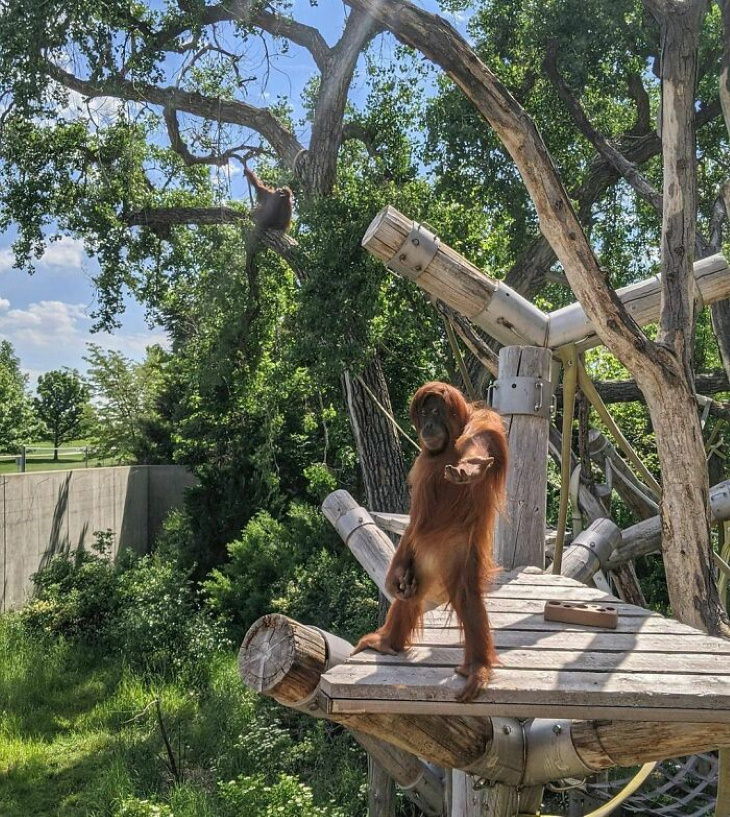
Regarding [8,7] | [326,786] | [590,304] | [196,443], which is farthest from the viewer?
[196,443]

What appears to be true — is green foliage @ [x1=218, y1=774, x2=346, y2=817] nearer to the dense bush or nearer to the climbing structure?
the climbing structure

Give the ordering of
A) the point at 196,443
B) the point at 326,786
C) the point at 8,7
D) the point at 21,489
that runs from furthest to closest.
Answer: the point at 196,443, the point at 21,489, the point at 8,7, the point at 326,786

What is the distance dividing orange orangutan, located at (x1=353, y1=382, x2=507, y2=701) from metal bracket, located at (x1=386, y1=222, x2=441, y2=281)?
55.3 inches

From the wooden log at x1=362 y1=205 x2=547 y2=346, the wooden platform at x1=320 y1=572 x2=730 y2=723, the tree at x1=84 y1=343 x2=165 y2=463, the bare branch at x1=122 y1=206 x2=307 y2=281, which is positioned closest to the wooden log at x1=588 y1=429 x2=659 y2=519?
the wooden log at x1=362 y1=205 x2=547 y2=346

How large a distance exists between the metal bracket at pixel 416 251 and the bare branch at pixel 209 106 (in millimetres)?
4890

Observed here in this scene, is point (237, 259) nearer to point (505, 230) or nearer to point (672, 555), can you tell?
point (505, 230)

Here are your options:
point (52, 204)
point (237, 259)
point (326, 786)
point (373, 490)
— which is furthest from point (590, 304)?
point (52, 204)

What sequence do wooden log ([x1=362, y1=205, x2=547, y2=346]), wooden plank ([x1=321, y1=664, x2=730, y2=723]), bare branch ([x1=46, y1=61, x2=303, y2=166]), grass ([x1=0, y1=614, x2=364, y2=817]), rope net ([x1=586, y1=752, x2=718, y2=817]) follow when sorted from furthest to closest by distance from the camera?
bare branch ([x1=46, y1=61, x2=303, y2=166]) → grass ([x1=0, y1=614, x2=364, y2=817]) → rope net ([x1=586, y1=752, x2=718, y2=817]) → wooden log ([x1=362, y1=205, x2=547, y2=346]) → wooden plank ([x1=321, y1=664, x2=730, y2=723])

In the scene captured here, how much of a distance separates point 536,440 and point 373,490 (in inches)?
136

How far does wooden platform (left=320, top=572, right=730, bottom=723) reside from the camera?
203cm

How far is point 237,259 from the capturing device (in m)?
8.13

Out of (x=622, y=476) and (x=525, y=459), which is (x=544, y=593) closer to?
(x=525, y=459)

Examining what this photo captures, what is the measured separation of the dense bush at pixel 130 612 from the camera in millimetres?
8477

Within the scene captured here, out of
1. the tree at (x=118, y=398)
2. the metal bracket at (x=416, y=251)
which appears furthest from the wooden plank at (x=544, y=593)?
the tree at (x=118, y=398)
